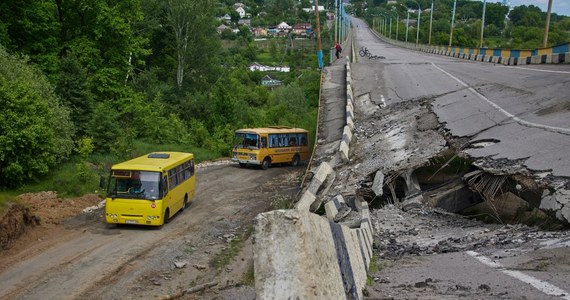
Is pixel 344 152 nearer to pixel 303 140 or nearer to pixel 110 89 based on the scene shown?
pixel 303 140

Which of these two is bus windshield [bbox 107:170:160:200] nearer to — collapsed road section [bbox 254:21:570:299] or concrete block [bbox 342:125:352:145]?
collapsed road section [bbox 254:21:570:299]

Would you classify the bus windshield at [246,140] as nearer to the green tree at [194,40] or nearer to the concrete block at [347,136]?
the concrete block at [347,136]

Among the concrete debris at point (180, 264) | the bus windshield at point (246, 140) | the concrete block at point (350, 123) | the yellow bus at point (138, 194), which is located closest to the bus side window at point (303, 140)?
the bus windshield at point (246, 140)

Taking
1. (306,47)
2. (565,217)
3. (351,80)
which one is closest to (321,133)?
(351,80)

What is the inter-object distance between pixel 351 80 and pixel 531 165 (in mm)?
25025

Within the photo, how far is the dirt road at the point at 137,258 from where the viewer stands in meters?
13.6

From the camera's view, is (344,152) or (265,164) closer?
(344,152)

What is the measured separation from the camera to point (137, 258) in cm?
1627

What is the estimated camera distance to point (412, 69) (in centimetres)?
4100

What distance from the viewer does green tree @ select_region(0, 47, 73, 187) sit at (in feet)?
70.4

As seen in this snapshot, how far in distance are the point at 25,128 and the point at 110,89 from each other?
1377 cm

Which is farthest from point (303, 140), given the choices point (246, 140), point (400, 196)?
point (400, 196)

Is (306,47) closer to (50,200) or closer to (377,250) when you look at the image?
(50,200)

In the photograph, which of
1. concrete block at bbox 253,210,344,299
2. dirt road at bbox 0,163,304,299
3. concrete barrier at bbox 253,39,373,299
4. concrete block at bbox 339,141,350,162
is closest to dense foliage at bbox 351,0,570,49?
concrete block at bbox 339,141,350,162
